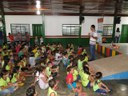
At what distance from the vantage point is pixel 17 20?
12.7 metres

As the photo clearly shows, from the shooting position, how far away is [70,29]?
13125 mm

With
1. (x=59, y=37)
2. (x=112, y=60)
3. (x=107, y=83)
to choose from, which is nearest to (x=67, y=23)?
(x=59, y=37)

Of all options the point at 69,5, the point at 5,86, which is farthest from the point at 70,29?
the point at 5,86

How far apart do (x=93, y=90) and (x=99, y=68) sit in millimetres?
1448

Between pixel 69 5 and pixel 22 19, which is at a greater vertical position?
pixel 69 5

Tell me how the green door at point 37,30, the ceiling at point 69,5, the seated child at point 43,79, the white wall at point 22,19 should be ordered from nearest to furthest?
the seated child at point 43,79 → the ceiling at point 69,5 → the white wall at point 22,19 → the green door at point 37,30

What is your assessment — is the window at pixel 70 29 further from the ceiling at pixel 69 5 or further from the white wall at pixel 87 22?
the ceiling at pixel 69 5

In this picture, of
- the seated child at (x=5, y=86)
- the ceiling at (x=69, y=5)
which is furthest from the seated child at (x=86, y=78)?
the ceiling at (x=69, y=5)

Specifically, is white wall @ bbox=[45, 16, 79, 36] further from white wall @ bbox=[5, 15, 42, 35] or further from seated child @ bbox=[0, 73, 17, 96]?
seated child @ bbox=[0, 73, 17, 96]

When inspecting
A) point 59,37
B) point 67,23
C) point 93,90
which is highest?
point 67,23

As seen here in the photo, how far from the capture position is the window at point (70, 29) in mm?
13062

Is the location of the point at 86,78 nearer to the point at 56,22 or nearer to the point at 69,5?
the point at 69,5

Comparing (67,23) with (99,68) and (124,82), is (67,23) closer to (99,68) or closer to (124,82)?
(99,68)

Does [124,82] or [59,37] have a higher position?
[59,37]
